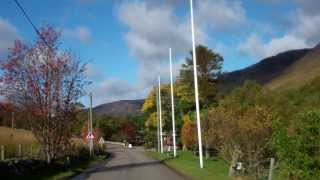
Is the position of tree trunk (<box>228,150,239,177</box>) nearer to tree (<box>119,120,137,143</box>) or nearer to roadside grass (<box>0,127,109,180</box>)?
roadside grass (<box>0,127,109,180</box>)

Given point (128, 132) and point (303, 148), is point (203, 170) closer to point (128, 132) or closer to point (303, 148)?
point (303, 148)

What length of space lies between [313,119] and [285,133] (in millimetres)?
1532

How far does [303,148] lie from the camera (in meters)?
16.8

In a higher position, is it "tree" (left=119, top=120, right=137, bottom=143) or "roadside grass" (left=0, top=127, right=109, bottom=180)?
"tree" (left=119, top=120, right=137, bottom=143)

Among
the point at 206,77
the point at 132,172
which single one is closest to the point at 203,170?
the point at 132,172

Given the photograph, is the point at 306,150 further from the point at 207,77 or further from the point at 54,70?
the point at 207,77

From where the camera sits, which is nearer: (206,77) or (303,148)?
(303,148)

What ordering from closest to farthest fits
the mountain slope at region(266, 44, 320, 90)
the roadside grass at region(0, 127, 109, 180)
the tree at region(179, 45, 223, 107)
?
the roadside grass at region(0, 127, 109, 180), the tree at region(179, 45, 223, 107), the mountain slope at region(266, 44, 320, 90)

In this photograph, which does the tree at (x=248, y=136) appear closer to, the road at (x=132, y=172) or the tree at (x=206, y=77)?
the road at (x=132, y=172)

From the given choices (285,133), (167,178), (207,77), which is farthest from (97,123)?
(285,133)

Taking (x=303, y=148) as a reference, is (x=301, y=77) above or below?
above


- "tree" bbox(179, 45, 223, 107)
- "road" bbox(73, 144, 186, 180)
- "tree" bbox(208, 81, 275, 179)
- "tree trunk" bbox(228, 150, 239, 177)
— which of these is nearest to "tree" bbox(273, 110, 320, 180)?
"tree" bbox(208, 81, 275, 179)

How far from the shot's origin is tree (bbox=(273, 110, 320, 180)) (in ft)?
54.3

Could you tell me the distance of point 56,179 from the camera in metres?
34.3
